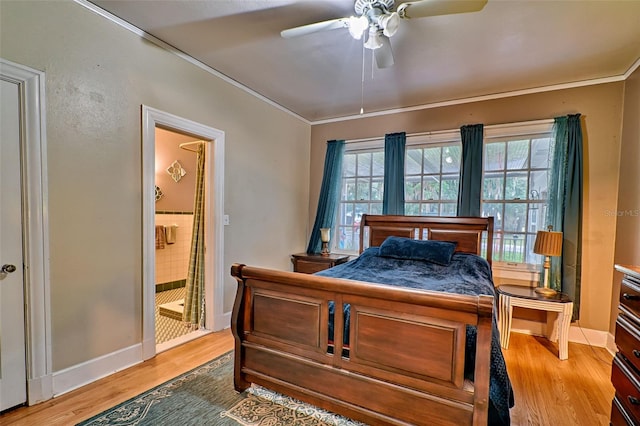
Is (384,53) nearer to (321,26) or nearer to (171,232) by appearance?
(321,26)

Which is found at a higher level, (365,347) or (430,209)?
(430,209)

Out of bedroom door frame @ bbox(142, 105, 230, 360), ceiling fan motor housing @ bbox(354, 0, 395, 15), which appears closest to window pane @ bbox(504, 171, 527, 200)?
ceiling fan motor housing @ bbox(354, 0, 395, 15)

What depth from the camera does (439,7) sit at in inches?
62.7

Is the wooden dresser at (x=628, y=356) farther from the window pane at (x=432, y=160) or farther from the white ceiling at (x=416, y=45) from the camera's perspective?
the window pane at (x=432, y=160)

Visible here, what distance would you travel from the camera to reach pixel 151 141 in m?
2.48

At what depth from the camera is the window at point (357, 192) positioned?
4.19m

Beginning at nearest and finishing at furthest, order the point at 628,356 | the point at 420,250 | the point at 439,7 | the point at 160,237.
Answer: the point at 628,356 < the point at 439,7 < the point at 420,250 < the point at 160,237

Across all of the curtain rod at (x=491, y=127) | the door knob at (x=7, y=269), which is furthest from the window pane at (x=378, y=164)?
the door knob at (x=7, y=269)

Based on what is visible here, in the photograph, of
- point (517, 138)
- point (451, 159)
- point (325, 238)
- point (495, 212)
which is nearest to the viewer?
point (517, 138)

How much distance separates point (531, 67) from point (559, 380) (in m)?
2.78

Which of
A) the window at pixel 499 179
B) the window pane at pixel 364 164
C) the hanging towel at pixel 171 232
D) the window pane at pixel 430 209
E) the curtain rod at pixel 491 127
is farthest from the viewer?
the hanging towel at pixel 171 232

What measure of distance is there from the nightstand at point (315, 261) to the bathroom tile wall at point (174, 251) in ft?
6.82

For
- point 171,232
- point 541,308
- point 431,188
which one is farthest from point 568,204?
point 171,232

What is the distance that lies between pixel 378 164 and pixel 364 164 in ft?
0.72
